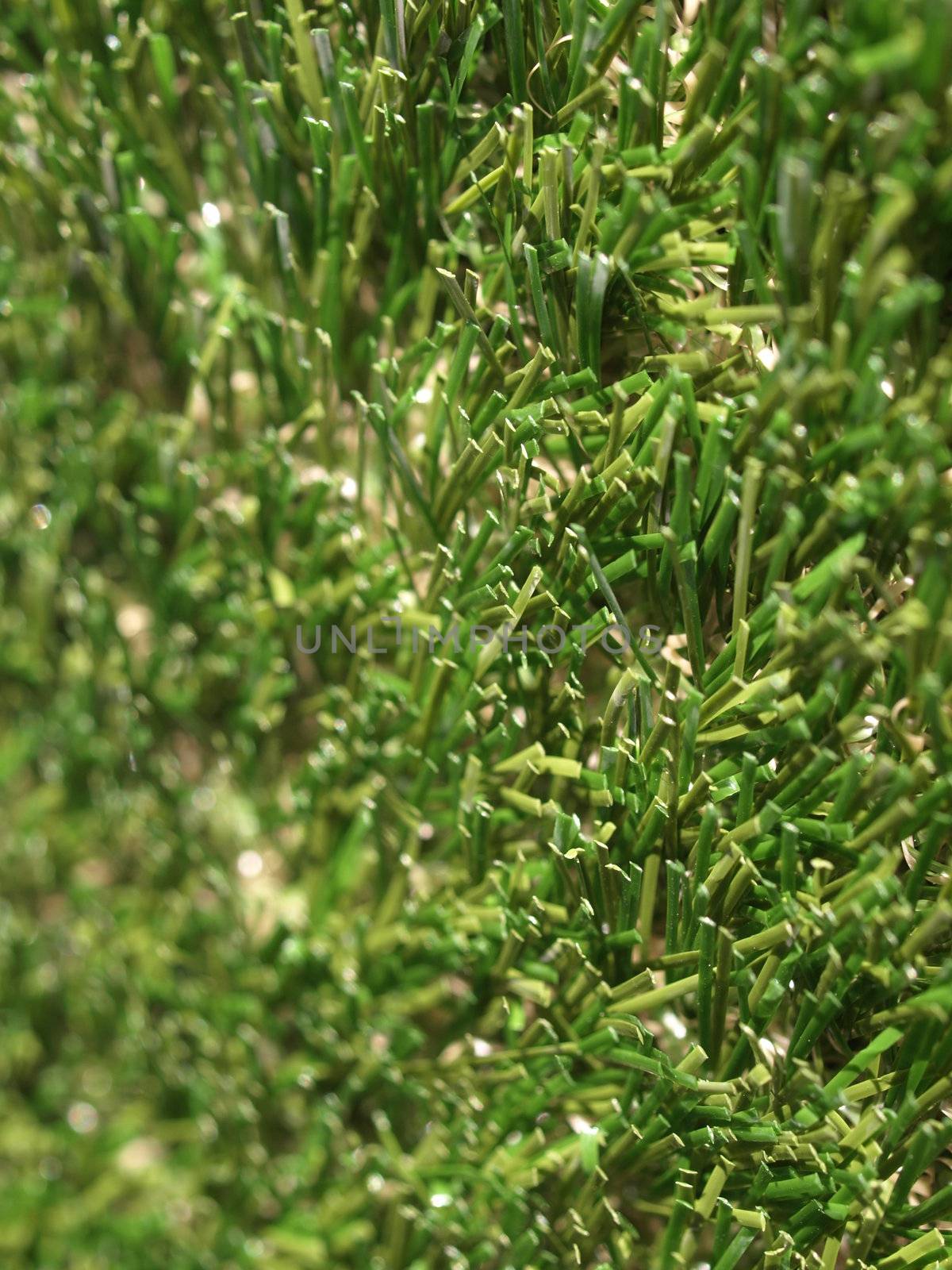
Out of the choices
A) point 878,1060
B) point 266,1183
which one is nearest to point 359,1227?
point 266,1183

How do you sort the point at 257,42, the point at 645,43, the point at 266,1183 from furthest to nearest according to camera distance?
the point at 266,1183 → the point at 257,42 → the point at 645,43

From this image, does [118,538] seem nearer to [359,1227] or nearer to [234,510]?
[234,510]

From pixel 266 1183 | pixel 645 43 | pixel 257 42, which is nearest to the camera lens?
pixel 645 43

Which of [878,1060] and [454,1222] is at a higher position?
[878,1060]

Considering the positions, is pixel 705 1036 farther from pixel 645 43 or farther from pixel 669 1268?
pixel 645 43

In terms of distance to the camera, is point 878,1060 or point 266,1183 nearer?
point 878,1060

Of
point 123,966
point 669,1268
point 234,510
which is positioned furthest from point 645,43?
point 123,966

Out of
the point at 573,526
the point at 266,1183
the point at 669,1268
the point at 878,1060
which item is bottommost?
the point at 266,1183
